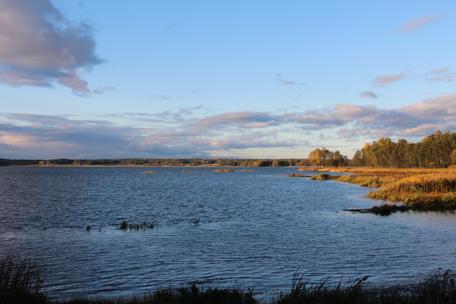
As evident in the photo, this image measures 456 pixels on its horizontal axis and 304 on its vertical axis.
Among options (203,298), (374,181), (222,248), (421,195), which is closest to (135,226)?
(222,248)

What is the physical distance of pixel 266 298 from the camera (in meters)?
17.7

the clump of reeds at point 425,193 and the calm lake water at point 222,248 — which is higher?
the clump of reeds at point 425,193

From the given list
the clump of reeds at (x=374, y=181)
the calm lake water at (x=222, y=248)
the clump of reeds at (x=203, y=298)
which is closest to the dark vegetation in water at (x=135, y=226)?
the calm lake water at (x=222, y=248)

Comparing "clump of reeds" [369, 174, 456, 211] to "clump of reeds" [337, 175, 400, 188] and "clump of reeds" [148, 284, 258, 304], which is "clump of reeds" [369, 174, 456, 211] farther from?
"clump of reeds" [148, 284, 258, 304]

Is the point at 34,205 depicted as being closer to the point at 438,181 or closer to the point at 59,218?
the point at 59,218

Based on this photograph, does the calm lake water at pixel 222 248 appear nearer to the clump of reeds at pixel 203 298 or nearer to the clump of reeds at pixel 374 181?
the clump of reeds at pixel 203 298

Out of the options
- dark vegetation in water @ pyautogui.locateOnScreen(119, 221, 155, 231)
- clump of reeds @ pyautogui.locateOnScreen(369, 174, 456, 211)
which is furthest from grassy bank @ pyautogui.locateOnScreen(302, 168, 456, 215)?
dark vegetation in water @ pyautogui.locateOnScreen(119, 221, 155, 231)

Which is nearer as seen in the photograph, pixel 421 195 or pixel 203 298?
pixel 203 298

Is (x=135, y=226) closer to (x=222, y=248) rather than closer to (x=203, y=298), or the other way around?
(x=222, y=248)

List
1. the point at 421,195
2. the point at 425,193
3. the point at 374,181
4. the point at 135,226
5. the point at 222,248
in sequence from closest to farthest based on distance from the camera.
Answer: the point at 222,248, the point at 135,226, the point at 421,195, the point at 425,193, the point at 374,181

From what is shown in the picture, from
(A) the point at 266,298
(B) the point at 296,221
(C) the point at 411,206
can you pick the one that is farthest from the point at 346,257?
(C) the point at 411,206

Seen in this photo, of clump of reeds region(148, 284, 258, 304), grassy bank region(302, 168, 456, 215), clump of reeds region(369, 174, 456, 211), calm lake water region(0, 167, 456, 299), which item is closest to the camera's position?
clump of reeds region(148, 284, 258, 304)

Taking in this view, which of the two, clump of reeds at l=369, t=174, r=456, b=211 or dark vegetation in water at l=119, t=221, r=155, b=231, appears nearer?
dark vegetation in water at l=119, t=221, r=155, b=231

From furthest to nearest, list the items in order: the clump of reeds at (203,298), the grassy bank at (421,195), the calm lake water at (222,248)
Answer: the grassy bank at (421,195), the calm lake water at (222,248), the clump of reeds at (203,298)
